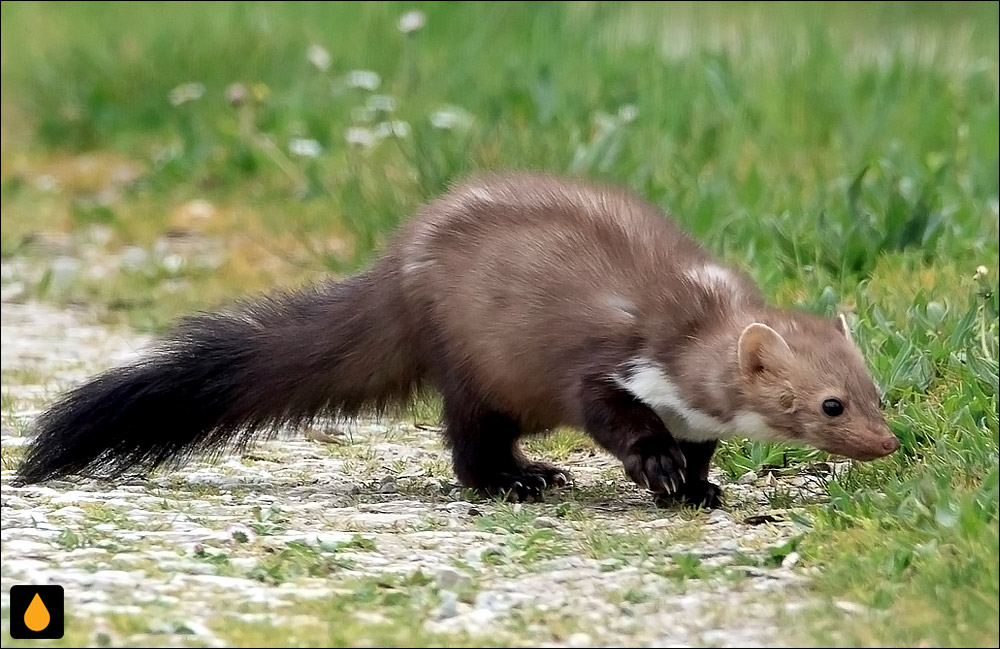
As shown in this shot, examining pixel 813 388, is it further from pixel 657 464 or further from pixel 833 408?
pixel 657 464

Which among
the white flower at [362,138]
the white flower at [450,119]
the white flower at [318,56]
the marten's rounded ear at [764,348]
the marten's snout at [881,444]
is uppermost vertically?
the white flower at [318,56]

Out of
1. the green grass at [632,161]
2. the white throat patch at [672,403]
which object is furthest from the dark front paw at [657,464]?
the green grass at [632,161]

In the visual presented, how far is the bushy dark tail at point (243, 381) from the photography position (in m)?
5.12

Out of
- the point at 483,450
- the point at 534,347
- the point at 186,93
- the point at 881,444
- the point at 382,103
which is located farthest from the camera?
the point at 186,93

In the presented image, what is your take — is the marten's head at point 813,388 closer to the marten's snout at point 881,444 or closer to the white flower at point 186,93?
the marten's snout at point 881,444

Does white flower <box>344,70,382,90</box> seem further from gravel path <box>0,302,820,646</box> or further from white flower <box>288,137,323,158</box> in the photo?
gravel path <box>0,302,820,646</box>

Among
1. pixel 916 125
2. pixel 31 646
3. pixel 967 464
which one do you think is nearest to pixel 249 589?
pixel 31 646

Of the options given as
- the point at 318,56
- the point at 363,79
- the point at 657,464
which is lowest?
the point at 657,464

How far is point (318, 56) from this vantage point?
33.3ft

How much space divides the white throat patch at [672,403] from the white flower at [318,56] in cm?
563

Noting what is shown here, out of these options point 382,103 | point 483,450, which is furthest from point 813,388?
point 382,103

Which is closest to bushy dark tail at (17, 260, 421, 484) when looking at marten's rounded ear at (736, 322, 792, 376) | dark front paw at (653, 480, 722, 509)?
dark front paw at (653, 480, 722, 509)

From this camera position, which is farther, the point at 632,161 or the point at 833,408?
the point at 632,161

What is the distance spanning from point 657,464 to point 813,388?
46 centimetres
